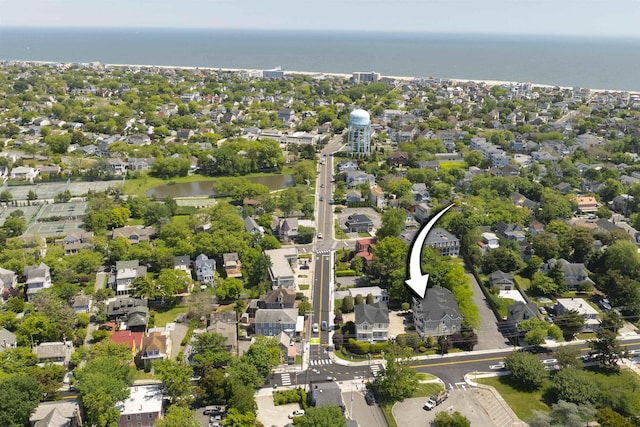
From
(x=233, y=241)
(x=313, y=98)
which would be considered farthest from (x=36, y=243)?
(x=313, y=98)

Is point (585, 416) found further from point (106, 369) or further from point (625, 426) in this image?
point (106, 369)

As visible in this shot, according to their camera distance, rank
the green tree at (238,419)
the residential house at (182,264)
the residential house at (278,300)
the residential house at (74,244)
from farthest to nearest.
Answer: the residential house at (74,244), the residential house at (182,264), the residential house at (278,300), the green tree at (238,419)

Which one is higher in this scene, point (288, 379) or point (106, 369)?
point (106, 369)

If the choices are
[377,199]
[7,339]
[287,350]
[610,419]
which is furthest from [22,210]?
[610,419]

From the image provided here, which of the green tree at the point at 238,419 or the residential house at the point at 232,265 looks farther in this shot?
the residential house at the point at 232,265

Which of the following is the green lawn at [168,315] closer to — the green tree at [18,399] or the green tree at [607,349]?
the green tree at [18,399]

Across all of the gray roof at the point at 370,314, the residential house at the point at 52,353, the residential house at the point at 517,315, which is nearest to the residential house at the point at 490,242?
the residential house at the point at 517,315
